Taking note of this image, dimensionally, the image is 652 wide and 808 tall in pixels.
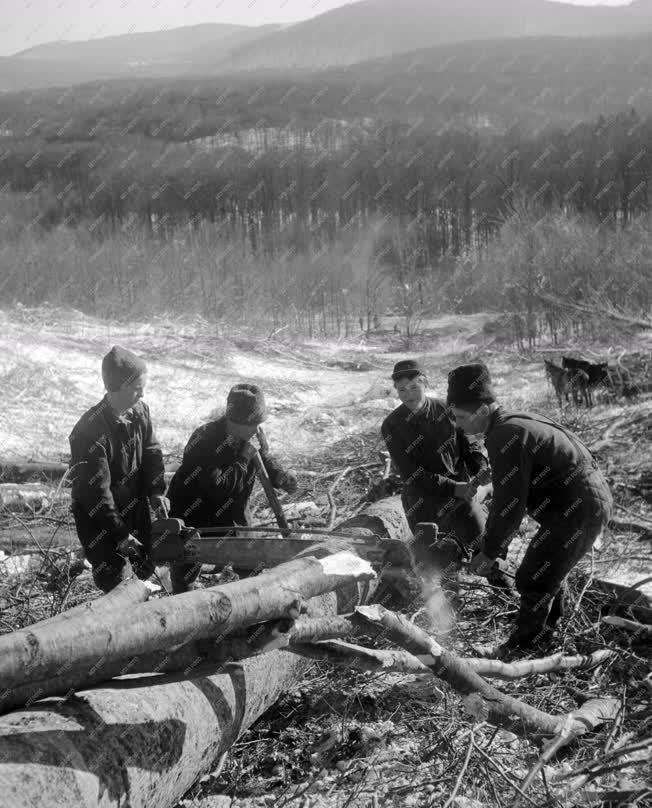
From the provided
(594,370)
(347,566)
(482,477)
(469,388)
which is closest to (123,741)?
(347,566)

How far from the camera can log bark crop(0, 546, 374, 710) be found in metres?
2.21

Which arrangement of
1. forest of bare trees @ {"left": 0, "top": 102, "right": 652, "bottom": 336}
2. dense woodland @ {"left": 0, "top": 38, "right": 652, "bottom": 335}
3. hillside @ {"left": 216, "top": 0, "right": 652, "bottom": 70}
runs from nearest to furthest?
forest of bare trees @ {"left": 0, "top": 102, "right": 652, "bottom": 336}
dense woodland @ {"left": 0, "top": 38, "right": 652, "bottom": 335}
hillside @ {"left": 216, "top": 0, "right": 652, "bottom": 70}

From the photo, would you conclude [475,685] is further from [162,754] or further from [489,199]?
[489,199]

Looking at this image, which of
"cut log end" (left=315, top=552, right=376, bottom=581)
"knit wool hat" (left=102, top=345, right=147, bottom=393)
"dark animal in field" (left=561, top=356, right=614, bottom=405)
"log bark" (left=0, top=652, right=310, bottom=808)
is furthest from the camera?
"dark animal in field" (left=561, top=356, right=614, bottom=405)

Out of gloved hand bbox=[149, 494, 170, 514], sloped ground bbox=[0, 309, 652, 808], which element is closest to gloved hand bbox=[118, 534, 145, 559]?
gloved hand bbox=[149, 494, 170, 514]

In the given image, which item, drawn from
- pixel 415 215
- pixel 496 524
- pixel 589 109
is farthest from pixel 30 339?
pixel 589 109

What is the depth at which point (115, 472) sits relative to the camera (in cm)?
448

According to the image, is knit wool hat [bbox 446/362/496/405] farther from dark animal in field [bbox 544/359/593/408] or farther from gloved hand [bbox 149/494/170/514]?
dark animal in field [bbox 544/359/593/408]

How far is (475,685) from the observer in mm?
3057

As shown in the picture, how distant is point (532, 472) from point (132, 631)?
2.34 meters

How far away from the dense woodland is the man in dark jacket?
47.5 ft

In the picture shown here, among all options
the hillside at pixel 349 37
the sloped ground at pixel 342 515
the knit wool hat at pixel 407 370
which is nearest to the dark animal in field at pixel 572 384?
the sloped ground at pixel 342 515

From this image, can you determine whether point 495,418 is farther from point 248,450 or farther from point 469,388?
point 248,450

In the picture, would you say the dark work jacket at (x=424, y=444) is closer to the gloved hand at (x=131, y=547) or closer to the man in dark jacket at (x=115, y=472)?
the man in dark jacket at (x=115, y=472)
